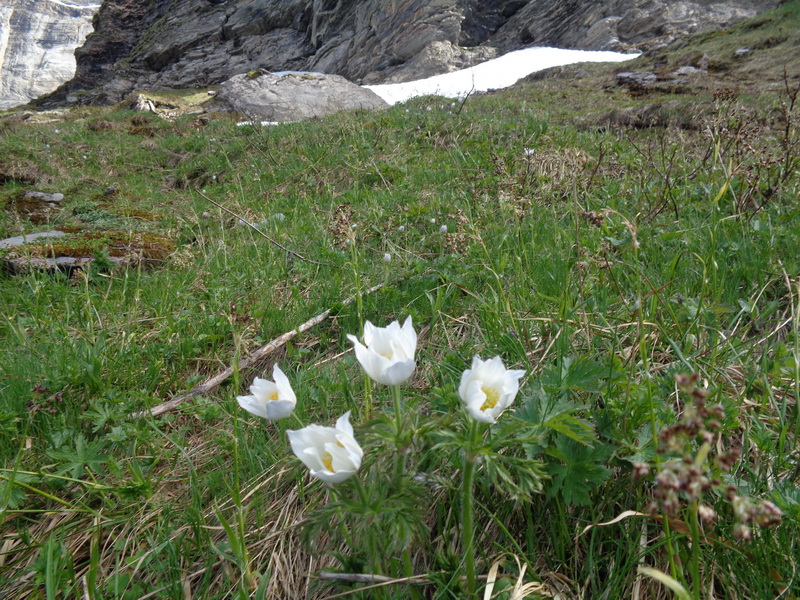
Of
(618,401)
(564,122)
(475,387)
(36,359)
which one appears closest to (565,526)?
(618,401)

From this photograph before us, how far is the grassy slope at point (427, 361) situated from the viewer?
1.23m

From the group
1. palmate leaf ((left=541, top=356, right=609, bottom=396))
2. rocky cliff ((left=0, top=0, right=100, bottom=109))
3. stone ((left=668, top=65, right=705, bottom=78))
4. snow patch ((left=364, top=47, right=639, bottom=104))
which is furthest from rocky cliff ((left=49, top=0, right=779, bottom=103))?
palmate leaf ((left=541, top=356, right=609, bottom=396))

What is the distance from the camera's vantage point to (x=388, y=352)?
1.02 m

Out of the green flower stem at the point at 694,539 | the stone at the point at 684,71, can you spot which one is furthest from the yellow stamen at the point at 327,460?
the stone at the point at 684,71

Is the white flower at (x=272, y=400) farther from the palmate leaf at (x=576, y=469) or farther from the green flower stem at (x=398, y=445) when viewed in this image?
the palmate leaf at (x=576, y=469)

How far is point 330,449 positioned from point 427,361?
3.91ft

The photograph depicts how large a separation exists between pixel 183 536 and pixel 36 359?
147cm

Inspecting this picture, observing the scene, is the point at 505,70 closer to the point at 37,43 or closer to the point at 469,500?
the point at 469,500

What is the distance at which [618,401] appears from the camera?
133cm

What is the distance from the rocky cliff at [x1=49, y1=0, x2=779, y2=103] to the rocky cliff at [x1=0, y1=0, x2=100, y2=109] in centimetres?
3164

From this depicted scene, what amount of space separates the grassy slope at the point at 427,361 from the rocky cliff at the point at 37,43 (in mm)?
104681

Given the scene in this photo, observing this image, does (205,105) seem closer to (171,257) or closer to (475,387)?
(171,257)

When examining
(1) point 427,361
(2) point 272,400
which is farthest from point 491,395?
(1) point 427,361

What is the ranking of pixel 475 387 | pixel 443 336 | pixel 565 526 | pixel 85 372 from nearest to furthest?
pixel 475 387
pixel 565 526
pixel 85 372
pixel 443 336
